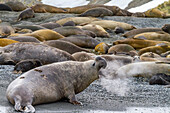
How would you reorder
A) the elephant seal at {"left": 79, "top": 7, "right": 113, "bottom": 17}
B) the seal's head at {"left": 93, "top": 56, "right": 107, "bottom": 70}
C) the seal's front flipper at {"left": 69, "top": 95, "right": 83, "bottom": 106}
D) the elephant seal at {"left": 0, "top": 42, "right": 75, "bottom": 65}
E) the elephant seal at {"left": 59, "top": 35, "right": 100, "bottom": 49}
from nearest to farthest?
the seal's front flipper at {"left": 69, "top": 95, "right": 83, "bottom": 106} → the seal's head at {"left": 93, "top": 56, "right": 107, "bottom": 70} → the elephant seal at {"left": 0, "top": 42, "right": 75, "bottom": 65} → the elephant seal at {"left": 59, "top": 35, "right": 100, "bottom": 49} → the elephant seal at {"left": 79, "top": 7, "right": 113, "bottom": 17}

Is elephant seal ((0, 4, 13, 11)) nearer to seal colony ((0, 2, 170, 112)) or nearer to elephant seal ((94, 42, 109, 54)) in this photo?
seal colony ((0, 2, 170, 112))

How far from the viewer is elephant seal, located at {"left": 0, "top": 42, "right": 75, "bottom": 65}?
19.3 feet

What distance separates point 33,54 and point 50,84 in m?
2.25

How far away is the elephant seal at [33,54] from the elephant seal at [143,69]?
3.22ft

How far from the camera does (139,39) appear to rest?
9766 mm

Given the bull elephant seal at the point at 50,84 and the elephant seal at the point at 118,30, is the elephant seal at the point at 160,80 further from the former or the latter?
the elephant seal at the point at 118,30

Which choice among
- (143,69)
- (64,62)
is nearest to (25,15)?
(143,69)

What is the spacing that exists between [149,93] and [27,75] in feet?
6.01

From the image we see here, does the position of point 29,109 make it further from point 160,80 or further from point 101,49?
point 101,49

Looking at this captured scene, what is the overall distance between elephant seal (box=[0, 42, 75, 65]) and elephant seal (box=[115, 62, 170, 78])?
38.7 inches

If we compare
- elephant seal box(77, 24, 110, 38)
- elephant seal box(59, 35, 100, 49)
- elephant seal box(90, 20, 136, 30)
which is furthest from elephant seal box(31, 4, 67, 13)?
elephant seal box(59, 35, 100, 49)

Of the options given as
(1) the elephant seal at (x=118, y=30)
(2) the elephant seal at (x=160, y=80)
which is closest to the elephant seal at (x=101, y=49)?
(2) the elephant seal at (x=160, y=80)

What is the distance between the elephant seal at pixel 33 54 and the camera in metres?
5.88

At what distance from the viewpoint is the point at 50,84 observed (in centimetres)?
373
